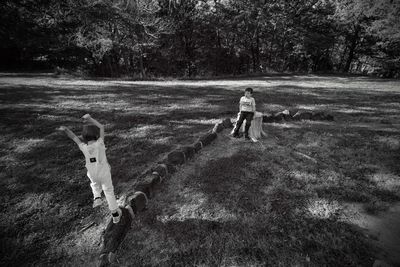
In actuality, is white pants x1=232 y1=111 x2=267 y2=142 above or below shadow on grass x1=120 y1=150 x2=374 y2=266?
above

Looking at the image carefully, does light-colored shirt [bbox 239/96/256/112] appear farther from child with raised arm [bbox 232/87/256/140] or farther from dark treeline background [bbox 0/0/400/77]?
dark treeline background [bbox 0/0/400/77]

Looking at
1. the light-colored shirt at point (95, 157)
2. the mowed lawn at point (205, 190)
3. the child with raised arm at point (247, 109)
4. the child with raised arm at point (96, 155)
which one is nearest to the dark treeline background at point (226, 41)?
the mowed lawn at point (205, 190)

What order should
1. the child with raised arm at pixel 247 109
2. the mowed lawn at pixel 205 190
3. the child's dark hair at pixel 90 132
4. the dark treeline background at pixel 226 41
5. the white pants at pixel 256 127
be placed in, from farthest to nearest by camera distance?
1. the dark treeline background at pixel 226 41
2. the white pants at pixel 256 127
3. the child with raised arm at pixel 247 109
4. the mowed lawn at pixel 205 190
5. the child's dark hair at pixel 90 132

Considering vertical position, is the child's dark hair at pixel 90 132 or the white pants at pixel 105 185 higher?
the child's dark hair at pixel 90 132

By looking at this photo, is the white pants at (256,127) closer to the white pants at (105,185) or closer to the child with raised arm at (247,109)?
the child with raised arm at (247,109)

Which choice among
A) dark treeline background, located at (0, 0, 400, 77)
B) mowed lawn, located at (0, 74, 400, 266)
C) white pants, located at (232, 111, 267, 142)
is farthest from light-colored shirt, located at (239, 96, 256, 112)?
dark treeline background, located at (0, 0, 400, 77)

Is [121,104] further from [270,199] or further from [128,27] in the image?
[128,27]

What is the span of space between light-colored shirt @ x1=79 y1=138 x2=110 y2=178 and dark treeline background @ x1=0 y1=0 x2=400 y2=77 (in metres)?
18.3

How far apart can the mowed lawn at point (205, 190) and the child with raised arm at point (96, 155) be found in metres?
0.71

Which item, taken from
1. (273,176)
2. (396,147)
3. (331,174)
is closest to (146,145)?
(273,176)

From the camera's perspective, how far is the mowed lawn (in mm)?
3385

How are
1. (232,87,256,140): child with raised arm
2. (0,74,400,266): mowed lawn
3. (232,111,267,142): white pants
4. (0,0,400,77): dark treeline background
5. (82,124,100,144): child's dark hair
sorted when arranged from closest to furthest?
1. (82,124,100,144): child's dark hair
2. (0,74,400,266): mowed lawn
3. (232,87,256,140): child with raised arm
4. (232,111,267,142): white pants
5. (0,0,400,77): dark treeline background

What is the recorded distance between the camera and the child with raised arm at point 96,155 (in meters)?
3.25

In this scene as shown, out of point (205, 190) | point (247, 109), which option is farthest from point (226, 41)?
point (205, 190)
